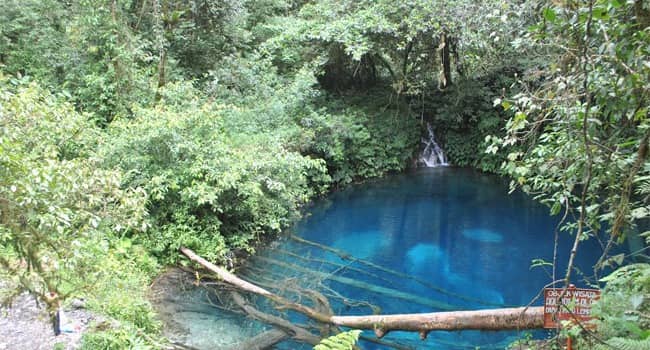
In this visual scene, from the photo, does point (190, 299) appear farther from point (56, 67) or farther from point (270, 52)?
point (270, 52)

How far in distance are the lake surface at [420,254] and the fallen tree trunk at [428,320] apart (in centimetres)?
23

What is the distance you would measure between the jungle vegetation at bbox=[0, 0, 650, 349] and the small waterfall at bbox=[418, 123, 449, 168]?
28 centimetres

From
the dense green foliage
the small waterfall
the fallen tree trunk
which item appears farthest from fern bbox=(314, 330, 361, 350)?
the small waterfall

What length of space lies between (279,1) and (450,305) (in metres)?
12.5

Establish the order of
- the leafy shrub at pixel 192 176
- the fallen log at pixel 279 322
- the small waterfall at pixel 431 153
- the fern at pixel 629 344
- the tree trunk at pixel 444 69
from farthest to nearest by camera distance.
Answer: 1. the small waterfall at pixel 431 153
2. the tree trunk at pixel 444 69
3. the leafy shrub at pixel 192 176
4. the fallen log at pixel 279 322
5. the fern at pixel 629 344

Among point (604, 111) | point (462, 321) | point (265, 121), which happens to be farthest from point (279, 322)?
point (265, 121)

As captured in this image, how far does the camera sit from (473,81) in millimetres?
15000

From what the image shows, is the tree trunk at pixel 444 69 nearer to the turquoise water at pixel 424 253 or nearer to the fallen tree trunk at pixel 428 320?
the turquoise water at pixel 424 253

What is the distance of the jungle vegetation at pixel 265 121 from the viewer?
3.12 meters

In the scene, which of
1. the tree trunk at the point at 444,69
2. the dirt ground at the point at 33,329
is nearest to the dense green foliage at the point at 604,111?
the dirt ground at the point at 33,329

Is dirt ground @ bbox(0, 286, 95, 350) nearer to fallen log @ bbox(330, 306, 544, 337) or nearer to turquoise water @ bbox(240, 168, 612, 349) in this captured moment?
turquoise water @ bbox(240, 168, 612, 349)

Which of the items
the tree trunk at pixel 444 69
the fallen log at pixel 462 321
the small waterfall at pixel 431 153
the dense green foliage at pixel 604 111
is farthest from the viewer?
the small waterfall at pixel 431 153

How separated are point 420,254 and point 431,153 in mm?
7357

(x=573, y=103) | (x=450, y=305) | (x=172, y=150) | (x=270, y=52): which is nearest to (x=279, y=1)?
(x=270, y=52)
